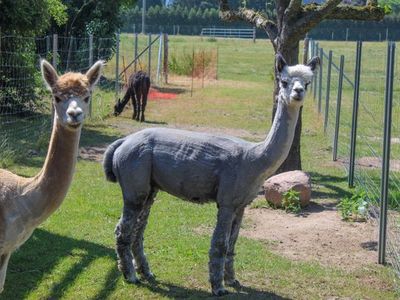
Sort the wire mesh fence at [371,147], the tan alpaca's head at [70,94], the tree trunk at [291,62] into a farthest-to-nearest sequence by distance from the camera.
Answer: the tree trunk at [291,62], the wire mesh fence at [371,147], the tan alpaca's head at [70,94]

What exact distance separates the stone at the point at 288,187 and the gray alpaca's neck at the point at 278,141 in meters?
3.30

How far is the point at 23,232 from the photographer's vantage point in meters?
5.16

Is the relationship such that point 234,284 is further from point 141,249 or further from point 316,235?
point 316,235

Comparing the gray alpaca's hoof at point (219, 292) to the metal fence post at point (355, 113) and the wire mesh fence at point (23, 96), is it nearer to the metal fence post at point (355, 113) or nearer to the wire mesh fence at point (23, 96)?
the metal fence post at point (355, 113)

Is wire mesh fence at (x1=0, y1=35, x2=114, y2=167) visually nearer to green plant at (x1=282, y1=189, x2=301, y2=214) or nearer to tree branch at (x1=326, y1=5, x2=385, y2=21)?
green plant at (x1=282, y1=189, x2=301, y2=214)

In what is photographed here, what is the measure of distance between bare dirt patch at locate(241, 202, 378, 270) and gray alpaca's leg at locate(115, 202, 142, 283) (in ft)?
6.21

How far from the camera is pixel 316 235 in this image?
8523mm

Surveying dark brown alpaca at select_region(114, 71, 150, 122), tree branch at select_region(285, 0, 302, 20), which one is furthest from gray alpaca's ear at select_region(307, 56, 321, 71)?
dark brown alpaca at select_region(114, 71, 150, 122)

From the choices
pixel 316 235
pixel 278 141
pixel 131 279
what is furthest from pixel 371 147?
pixel 131 279

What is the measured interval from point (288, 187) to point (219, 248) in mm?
3410

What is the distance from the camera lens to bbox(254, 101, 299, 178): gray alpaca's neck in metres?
6.17

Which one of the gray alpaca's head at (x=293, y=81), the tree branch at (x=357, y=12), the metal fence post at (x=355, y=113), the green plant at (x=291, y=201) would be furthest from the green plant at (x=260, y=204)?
the gray alpaca's head at (x=293, y=81)

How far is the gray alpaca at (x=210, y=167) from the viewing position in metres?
6.20

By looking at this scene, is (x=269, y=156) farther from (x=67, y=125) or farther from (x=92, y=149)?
(x=92, y=149)
